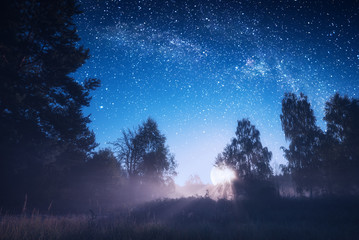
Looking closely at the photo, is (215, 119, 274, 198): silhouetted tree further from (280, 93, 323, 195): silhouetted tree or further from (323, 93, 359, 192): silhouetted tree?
(323, 93, 359, 192): silhouetted tree

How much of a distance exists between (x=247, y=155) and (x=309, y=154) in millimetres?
7333

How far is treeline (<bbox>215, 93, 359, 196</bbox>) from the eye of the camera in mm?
16156

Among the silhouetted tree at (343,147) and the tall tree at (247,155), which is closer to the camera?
the silhouetted tree at (343,147)

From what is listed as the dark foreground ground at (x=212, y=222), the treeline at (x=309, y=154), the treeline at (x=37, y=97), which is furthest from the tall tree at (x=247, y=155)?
the treeline at (x=37, y=97)

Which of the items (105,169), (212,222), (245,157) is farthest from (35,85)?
(245,157)

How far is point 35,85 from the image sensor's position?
30.6 ft

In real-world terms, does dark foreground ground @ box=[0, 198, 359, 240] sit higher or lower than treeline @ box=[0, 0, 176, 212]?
lower

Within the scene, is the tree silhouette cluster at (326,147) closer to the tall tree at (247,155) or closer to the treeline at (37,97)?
the tall tree at (247,155)

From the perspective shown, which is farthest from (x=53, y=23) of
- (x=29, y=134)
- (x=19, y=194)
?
(x=19, y=194)

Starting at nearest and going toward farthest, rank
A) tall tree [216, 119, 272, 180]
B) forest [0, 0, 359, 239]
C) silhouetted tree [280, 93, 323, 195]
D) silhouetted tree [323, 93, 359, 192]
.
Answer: forest [0, 0, 359, 239] < silhouetted tree [323, 93, 359, 192] < silhouetted tree [280, 93, 323, 195] < tall tree [216, 119, 272, 180]

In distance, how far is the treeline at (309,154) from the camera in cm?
1616

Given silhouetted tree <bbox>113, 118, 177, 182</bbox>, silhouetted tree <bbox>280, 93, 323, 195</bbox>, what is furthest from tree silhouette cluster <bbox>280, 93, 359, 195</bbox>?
silhouetted tree <bbox>113, 118, 177, 182</bbox>

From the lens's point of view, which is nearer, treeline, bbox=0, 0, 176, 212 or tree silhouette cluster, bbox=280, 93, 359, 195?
treeline, bbox=0, 0, 176, 212

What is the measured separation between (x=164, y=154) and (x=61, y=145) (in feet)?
64.3
